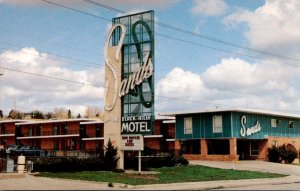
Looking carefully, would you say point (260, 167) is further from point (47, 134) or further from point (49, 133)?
point (47, 134)

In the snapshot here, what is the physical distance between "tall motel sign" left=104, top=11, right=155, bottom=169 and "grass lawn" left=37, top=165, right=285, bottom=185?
359 cm

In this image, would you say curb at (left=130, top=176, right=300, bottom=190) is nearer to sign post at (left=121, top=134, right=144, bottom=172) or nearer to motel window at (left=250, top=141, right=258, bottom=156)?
sign post at (left=121, top=134, right=144, bottom=172)

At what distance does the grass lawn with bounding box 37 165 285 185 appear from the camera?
28312 millimetres

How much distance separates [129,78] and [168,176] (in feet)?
26.1

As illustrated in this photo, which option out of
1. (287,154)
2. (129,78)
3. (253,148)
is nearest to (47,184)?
(129,78)

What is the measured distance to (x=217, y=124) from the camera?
52844mm

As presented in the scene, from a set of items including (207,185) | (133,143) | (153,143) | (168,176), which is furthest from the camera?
(153,143)

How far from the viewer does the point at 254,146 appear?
5784cm

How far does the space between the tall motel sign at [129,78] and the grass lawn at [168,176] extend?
3590 mm

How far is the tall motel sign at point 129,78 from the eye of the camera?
113 feet

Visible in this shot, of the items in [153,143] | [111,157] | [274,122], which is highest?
[274,122]

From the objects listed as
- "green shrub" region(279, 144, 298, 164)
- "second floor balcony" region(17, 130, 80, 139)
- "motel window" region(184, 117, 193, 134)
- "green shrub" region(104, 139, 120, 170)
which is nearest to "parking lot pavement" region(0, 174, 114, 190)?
"green shrub" region(104, 139, 120, 170)

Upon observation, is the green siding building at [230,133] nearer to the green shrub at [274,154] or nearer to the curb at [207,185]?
the green shrub at [274,154]

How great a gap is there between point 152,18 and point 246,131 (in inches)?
921
